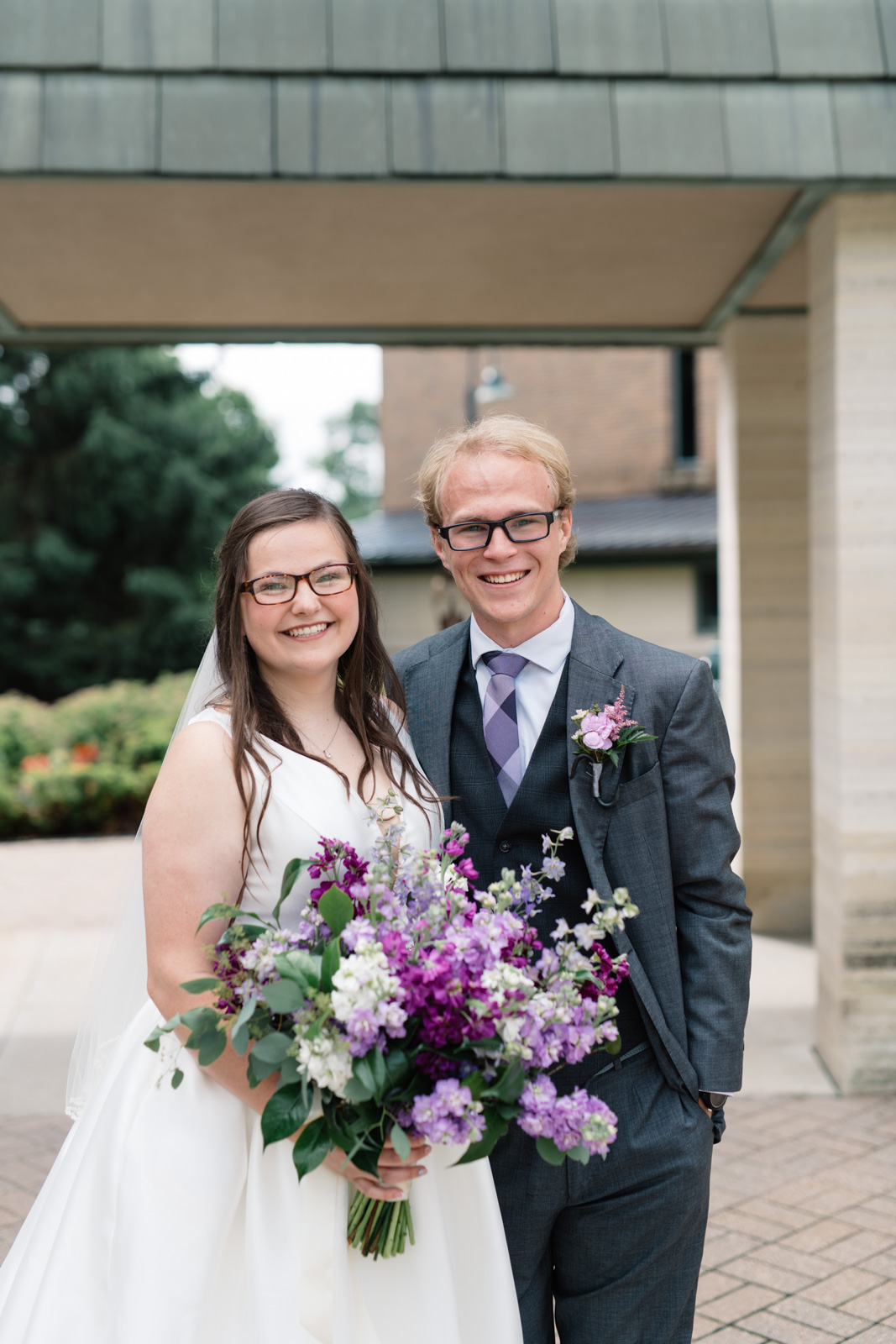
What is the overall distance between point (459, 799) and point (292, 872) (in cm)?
51

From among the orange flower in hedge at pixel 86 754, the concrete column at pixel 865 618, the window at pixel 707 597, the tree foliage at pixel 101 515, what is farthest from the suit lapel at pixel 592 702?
the tree foliage at pixel 101 515

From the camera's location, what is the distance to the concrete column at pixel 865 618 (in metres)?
4.44

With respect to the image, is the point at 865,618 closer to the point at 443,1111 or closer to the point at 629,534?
the point at 443,1111

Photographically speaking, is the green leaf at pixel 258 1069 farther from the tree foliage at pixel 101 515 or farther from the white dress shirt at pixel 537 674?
the tree foliage at pixel 101 515

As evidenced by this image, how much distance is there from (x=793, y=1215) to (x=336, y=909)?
2.63 m

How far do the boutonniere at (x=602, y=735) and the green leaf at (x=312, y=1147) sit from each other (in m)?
0.75

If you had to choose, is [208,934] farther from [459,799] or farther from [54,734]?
[54,734]

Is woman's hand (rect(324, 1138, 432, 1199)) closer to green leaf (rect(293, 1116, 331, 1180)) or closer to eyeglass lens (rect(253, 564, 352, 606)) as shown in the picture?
green leaf (rect(293, 1116, 331, 1180))

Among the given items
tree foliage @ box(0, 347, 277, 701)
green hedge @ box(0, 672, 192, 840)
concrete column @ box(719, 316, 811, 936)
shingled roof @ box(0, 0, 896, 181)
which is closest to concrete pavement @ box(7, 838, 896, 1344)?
concrete column @ box(719, 316, 811, 936)

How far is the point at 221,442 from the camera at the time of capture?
20.5 metres

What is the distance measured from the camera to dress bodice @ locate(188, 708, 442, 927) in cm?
199

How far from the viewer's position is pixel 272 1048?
164 centimetres

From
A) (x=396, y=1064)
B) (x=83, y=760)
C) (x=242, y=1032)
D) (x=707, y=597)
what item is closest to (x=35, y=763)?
(x=83, y=760)

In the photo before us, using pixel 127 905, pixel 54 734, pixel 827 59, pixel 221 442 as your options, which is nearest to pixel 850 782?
pixel 827 59
